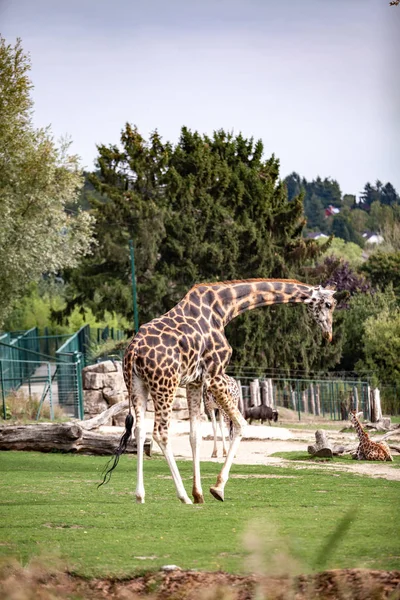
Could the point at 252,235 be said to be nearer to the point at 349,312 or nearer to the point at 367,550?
the point at 349,312

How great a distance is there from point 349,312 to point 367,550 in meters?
44.8

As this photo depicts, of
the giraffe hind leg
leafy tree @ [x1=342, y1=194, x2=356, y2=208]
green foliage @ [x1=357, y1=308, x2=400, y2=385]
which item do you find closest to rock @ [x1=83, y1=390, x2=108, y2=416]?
the giraffe hind leg

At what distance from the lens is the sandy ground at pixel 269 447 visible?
1519 centimetres

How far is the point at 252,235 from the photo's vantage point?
→ 142ft

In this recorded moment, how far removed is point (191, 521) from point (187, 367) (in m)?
2.18

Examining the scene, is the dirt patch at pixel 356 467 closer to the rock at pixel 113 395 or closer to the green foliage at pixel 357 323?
the rock at pixel 113 395

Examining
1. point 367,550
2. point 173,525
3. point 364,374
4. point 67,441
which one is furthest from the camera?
point 364,374

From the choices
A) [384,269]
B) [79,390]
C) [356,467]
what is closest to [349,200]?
[384,269]

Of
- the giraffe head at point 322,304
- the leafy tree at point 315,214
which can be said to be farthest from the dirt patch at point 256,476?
the leafy tree at point 315,214

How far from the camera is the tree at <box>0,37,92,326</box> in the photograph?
2995 centimetres

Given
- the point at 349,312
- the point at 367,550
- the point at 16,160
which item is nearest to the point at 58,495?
the point at 367,550

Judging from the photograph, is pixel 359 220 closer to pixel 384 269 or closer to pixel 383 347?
pixel 384 269

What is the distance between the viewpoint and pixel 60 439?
57.6 ft

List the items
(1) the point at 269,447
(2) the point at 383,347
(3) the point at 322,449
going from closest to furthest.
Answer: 1. (3) the point at 322,449
2. (1) the point at 269,447
3. (2) the point at 383,347
